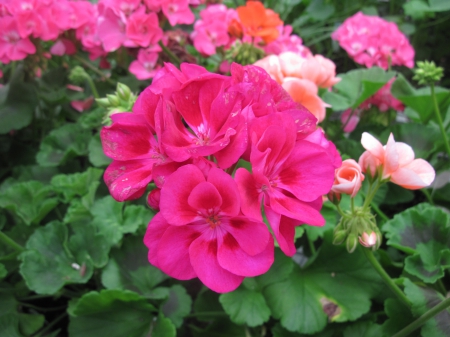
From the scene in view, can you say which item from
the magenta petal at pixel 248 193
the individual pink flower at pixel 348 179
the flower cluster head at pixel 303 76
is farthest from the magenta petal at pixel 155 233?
the flower cluster head at pixel 303 76

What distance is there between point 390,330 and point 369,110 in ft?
2.45

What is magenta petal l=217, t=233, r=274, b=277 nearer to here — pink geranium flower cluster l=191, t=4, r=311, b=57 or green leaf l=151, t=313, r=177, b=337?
green leaf l=151, t=313, r=177, b=337

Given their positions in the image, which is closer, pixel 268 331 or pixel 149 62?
pixel 268 331

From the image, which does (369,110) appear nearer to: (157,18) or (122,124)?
(157,18)

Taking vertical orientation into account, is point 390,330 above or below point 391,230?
below

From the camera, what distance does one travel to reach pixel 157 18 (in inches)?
43.4

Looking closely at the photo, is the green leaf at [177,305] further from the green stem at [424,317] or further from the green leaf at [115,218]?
the green stem at [424,317]

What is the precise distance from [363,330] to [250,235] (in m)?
0.54

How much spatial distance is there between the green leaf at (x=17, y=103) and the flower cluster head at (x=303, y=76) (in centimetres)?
83

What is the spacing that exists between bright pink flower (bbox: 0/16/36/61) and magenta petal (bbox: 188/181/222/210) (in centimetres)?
98

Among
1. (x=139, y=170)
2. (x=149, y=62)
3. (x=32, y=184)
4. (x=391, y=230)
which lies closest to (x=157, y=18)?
(x=149, y=62)

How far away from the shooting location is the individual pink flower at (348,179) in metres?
0.57

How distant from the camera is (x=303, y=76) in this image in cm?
92

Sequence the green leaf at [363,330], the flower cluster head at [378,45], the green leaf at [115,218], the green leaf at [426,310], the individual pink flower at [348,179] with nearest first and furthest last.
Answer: the individual pink flower at [348,179], the green leaf at [426,310], the green leaf at [363,330], the green leaf at [115,218], the flower cluster head at [378,45]
